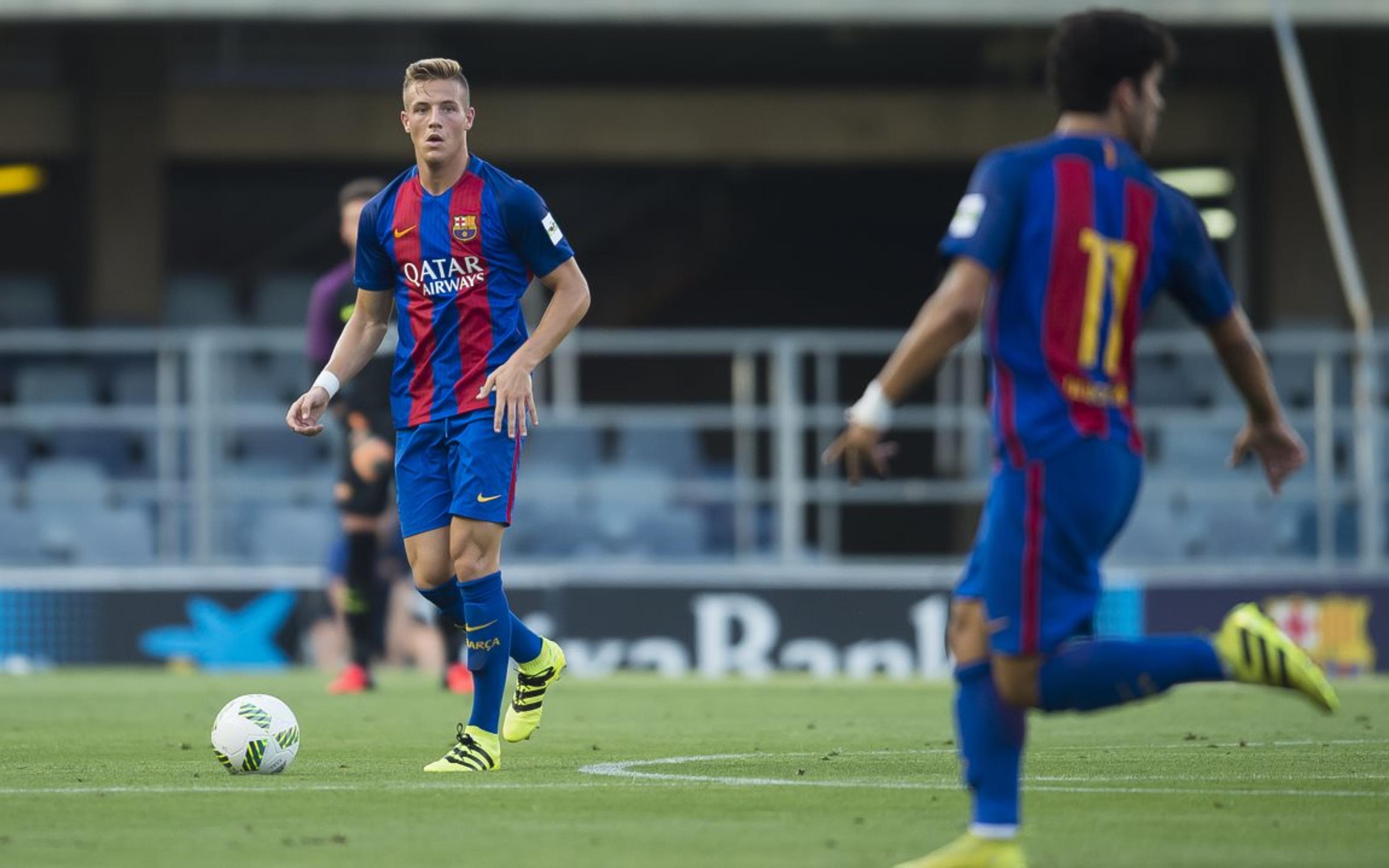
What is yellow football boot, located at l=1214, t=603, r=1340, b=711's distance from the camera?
4.98m

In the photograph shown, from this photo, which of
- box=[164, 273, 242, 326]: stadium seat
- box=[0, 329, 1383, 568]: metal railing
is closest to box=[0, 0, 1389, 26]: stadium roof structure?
box=[0, 329, 1383, 568]: metal railing

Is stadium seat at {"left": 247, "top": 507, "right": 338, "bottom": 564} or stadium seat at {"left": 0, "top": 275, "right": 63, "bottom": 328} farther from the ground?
stadium seat at {"left": 0, "top": 275, "right": 63, "bottom": 328}

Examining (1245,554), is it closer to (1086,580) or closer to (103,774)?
(103,774)

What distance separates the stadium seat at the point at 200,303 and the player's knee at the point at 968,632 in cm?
1604

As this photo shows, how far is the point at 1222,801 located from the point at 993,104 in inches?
591

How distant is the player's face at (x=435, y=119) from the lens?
748 cm

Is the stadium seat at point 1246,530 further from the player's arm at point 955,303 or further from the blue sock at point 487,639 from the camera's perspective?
the player's arm at point 955,303

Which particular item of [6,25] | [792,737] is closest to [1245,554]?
[792,737]

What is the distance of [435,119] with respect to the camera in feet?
24.5

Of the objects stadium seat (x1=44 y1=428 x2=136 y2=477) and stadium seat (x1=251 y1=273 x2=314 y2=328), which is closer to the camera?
stadium seat (x1=44 y1=428 x2=136 y2=477)

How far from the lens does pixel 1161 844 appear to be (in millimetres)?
5340

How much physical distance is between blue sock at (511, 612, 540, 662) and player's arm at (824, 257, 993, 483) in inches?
118

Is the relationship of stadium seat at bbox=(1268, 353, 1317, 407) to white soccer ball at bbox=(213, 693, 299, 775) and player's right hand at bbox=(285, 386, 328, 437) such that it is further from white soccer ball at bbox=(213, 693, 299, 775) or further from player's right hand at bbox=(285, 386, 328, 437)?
white soccer ball at bbox=(213, 693, 299, 775)

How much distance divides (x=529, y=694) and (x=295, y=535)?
938 cm
